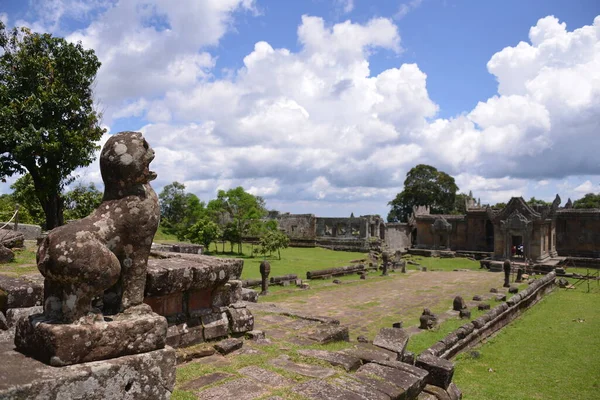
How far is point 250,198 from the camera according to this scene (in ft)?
107

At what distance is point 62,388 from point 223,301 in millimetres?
2897

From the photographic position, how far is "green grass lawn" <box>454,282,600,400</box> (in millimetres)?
7401

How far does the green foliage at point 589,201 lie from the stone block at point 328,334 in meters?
60.5

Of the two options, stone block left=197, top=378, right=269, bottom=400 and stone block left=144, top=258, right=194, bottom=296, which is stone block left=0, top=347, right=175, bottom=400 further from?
stone block left=144, top=258, right=194, bottom=296

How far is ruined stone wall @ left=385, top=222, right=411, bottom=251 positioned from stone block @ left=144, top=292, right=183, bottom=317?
38.3 meters

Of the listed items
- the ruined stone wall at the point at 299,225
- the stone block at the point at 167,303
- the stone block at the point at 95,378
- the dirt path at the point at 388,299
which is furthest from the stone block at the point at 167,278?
the ruined stone wall at the point at 299,225

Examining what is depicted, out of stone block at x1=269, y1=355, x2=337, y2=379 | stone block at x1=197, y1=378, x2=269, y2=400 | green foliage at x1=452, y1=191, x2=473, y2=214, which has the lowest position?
stone block at x1=269, y1=355, x2=337, y2=379

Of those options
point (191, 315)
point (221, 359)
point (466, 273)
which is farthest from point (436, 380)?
point (466, 273)

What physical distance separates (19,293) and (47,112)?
551 inches

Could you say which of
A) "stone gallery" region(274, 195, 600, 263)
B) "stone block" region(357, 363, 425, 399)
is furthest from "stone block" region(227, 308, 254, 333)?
"stone gallery" region(274, 195, 600, 263)

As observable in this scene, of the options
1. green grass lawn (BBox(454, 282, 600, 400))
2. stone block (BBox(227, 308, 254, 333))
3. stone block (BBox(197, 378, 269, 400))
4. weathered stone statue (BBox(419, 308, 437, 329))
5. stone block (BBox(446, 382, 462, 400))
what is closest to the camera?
stone block (BBox(197, 378, 269, 400))

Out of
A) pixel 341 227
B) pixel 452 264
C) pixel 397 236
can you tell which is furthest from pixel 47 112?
pixel 397 236

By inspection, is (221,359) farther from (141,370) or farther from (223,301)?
(141,370)

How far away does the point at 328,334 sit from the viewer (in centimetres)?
607
